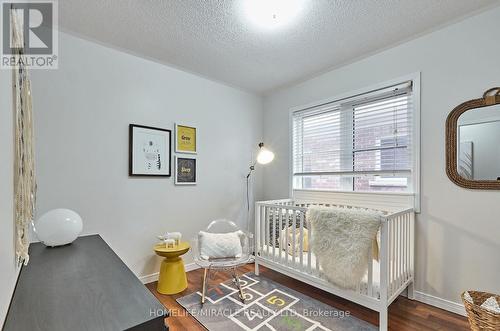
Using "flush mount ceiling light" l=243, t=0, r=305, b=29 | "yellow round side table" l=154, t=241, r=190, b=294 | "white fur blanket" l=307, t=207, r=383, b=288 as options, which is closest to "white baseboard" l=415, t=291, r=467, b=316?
"white fur blanket" l=307, t=207, r=383, b=288

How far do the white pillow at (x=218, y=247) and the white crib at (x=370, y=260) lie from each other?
0.40 meters

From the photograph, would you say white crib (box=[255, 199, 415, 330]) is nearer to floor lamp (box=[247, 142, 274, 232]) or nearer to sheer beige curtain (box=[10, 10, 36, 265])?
floor lamp (box=[247, 142, 274, 232])

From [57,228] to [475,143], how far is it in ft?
10.5

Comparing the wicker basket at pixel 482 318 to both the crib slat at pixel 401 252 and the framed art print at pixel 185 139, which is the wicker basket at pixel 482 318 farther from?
the framed art print at pixel 185 139

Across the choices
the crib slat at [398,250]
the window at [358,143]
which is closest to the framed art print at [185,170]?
the window at [358,143]

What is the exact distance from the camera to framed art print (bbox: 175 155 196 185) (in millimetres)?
2738

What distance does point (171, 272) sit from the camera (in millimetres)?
2311

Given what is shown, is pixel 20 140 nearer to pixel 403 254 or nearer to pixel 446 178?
pixel 403 254

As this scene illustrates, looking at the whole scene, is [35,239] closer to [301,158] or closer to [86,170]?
[86,170]

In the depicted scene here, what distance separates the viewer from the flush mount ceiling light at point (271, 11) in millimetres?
1710

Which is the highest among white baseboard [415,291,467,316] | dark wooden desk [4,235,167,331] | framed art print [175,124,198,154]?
framed art print [175,124,198,154]

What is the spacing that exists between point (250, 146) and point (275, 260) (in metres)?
1.64

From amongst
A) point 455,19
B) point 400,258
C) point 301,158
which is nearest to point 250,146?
point 301,158

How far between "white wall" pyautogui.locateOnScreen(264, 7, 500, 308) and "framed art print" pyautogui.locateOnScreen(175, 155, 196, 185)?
224cm
